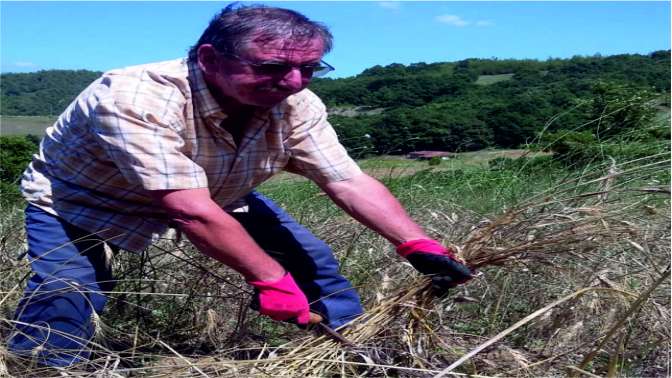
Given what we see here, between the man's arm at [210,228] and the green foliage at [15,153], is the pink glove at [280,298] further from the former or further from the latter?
the green foliage at [15,153]

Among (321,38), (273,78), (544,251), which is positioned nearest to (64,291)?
(273,78)

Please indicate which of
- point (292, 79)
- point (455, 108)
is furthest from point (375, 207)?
point (455, 108)

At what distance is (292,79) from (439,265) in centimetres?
72

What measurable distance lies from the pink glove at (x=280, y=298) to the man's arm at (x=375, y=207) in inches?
17.2

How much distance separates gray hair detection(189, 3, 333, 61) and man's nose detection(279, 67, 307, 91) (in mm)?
95

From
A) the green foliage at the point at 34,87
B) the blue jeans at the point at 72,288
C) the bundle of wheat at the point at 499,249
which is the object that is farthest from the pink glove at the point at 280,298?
the green foliage at the point at 34,87

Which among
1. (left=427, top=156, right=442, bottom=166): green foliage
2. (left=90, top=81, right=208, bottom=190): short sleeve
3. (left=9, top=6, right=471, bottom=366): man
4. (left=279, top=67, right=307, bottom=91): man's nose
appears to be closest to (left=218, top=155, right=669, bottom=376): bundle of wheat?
(left=9, top=6, right=471, bottom=366): man

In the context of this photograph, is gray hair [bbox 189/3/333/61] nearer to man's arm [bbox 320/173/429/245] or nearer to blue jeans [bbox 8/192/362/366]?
man's arm [bbox 320/173/429/245]

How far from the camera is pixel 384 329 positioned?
2.55 meters

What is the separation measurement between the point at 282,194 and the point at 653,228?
2.67 metres

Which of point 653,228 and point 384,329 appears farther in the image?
point 653,228

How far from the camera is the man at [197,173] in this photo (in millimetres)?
2291

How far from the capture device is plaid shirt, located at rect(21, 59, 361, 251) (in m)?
2.28

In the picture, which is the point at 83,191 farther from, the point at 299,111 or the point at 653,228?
the point at 653,228
